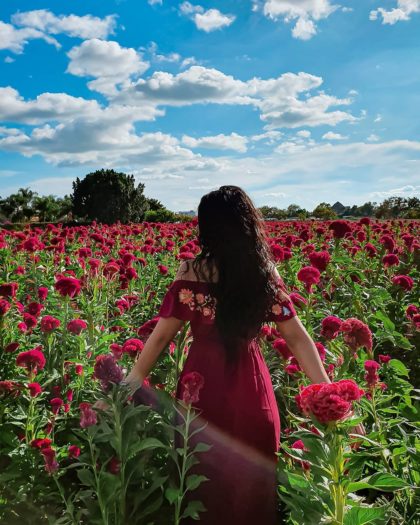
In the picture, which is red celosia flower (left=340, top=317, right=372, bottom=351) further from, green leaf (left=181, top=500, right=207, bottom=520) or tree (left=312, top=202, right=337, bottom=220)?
tree (left=312, top=202, right=337, bottom=220)

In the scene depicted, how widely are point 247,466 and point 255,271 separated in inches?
36.8

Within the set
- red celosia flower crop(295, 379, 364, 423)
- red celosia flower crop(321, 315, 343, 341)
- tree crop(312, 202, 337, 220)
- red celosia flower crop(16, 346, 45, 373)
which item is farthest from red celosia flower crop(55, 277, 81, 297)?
tree crop(312, 202, 337, 220)

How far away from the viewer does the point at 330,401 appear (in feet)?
6.13

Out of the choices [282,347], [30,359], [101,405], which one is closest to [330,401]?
[101,405]

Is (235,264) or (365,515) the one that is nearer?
(365,515)

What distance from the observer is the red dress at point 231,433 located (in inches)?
106

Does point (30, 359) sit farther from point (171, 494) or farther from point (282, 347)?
point (282, 347)

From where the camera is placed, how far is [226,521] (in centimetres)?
271

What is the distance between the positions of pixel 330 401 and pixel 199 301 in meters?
1.07

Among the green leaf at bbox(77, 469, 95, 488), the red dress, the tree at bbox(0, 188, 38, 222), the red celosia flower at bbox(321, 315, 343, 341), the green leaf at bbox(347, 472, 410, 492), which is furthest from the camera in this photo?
the tree at bbox(0, 188, 38, 222)

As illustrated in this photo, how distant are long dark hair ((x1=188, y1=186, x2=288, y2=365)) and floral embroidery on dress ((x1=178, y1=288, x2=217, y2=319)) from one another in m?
0.03

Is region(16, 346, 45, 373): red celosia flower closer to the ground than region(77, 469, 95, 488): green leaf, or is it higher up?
higher up

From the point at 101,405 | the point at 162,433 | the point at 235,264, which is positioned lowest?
the point at 162,433

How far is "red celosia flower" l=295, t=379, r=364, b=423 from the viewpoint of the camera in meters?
1.86
